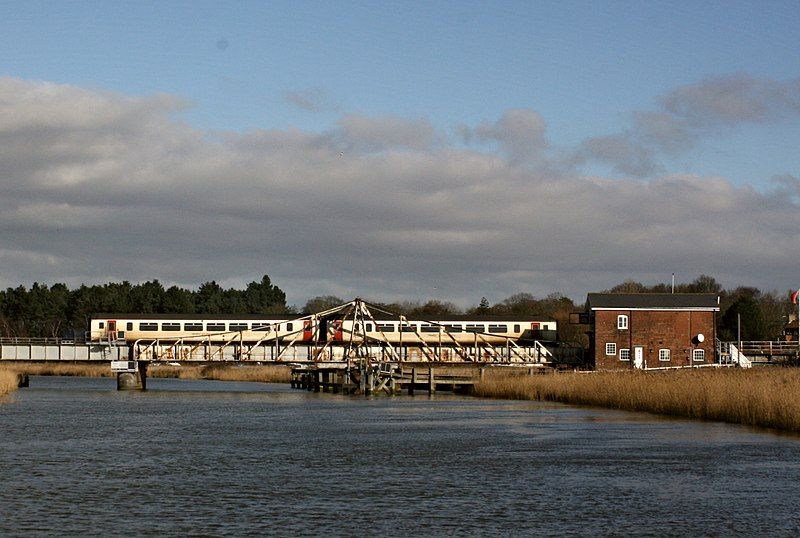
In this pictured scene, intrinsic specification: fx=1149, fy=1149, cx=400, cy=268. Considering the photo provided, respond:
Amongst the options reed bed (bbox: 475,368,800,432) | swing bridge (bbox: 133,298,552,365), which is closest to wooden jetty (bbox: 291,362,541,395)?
swing bridge (bbox: 133,298,552,365)

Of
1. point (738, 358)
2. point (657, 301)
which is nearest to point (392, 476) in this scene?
point (657, 301)

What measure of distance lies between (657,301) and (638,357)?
5.55 meters

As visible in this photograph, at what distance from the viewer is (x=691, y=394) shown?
5600 cm

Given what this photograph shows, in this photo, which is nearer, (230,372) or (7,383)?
(7,383)

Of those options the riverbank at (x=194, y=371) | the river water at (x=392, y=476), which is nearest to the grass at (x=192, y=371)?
the riverbank at (x=194, y=371)

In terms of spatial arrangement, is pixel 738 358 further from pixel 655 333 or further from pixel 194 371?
pixel 194 371

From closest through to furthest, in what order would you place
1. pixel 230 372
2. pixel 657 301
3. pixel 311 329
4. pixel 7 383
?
pixel 7 383 < pixel 657 301 < pixel 311 329 < pixel 230 372

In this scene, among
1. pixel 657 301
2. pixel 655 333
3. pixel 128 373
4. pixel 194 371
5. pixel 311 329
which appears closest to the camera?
pixel 128 373

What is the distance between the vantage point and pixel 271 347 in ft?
351

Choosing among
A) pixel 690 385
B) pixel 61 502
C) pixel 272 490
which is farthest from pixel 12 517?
pixel 690 385

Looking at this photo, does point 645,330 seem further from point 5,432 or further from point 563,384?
point 5,432

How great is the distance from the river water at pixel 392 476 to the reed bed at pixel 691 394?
1440 mm

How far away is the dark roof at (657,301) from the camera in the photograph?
4122 inches

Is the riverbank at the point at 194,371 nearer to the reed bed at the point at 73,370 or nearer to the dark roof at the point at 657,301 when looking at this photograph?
the reed bed at the point at 73,370
